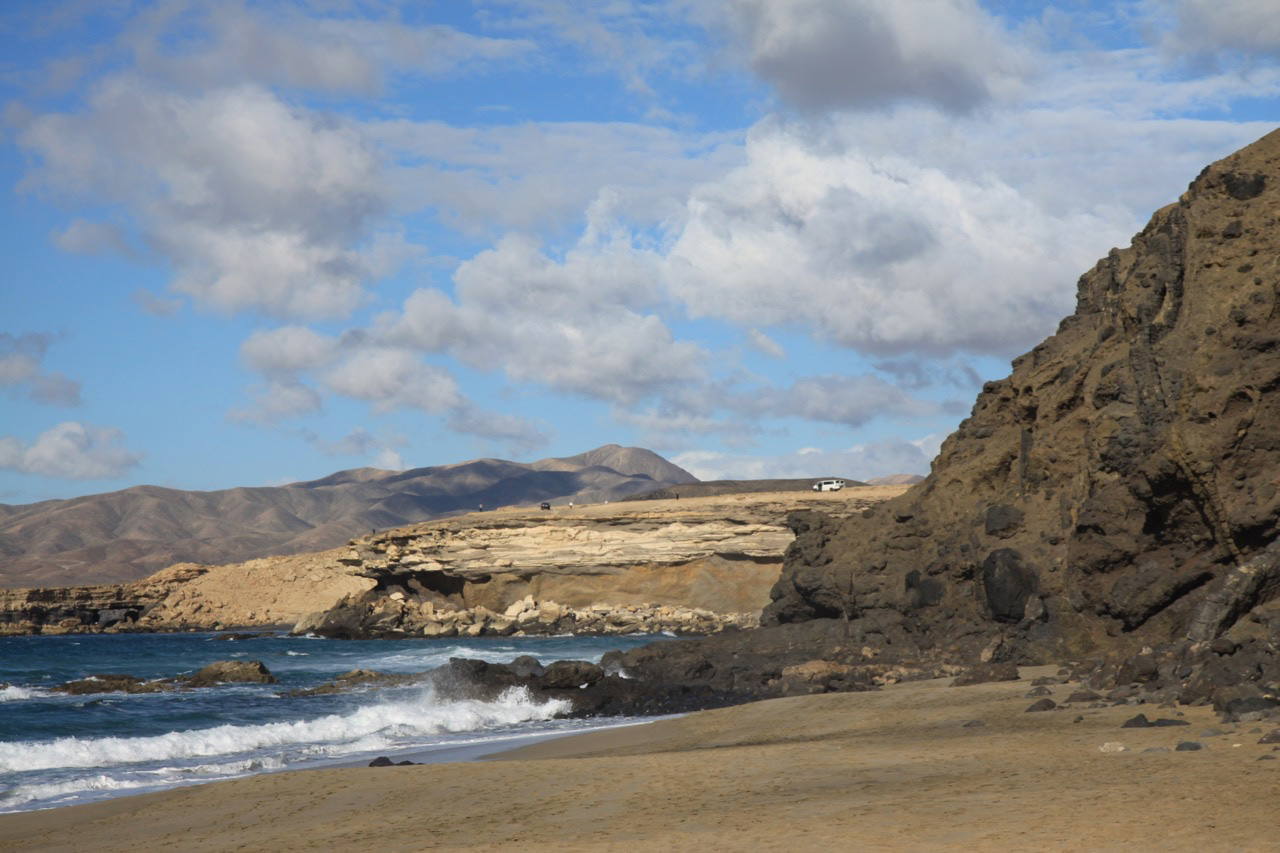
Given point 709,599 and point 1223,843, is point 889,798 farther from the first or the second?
point 709,599

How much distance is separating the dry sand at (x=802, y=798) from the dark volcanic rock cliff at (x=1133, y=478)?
406cm

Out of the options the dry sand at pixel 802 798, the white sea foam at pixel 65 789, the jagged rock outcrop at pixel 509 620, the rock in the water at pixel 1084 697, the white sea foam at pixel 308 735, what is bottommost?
the jagged rock outcrop at pixel 509 620

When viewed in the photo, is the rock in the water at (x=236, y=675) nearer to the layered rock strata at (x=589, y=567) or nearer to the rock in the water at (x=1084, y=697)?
the layered rock strata at (x=589, y=567)

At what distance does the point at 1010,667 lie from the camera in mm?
19016

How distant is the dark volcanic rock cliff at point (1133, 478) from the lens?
1800 centimetres

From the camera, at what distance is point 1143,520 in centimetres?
1955

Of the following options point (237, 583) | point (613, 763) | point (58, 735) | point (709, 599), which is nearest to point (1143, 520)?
point (613, 763)

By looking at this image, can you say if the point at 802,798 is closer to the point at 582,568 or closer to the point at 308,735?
the point at 308,735

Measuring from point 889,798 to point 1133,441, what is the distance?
12.6 metres

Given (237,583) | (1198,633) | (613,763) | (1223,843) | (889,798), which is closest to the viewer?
(1223,843)

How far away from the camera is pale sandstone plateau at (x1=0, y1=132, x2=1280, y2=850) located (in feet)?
30.1

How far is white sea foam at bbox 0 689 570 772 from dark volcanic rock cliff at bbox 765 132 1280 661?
890cm

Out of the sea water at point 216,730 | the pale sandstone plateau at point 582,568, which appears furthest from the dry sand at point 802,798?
the pale sandstone plateau at point 582,568

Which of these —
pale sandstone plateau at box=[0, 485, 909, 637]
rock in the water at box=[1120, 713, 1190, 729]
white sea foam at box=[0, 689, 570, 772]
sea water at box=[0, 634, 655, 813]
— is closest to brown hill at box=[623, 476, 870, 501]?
pale sandstone plateau at box=[0, 485, 909, 637]
